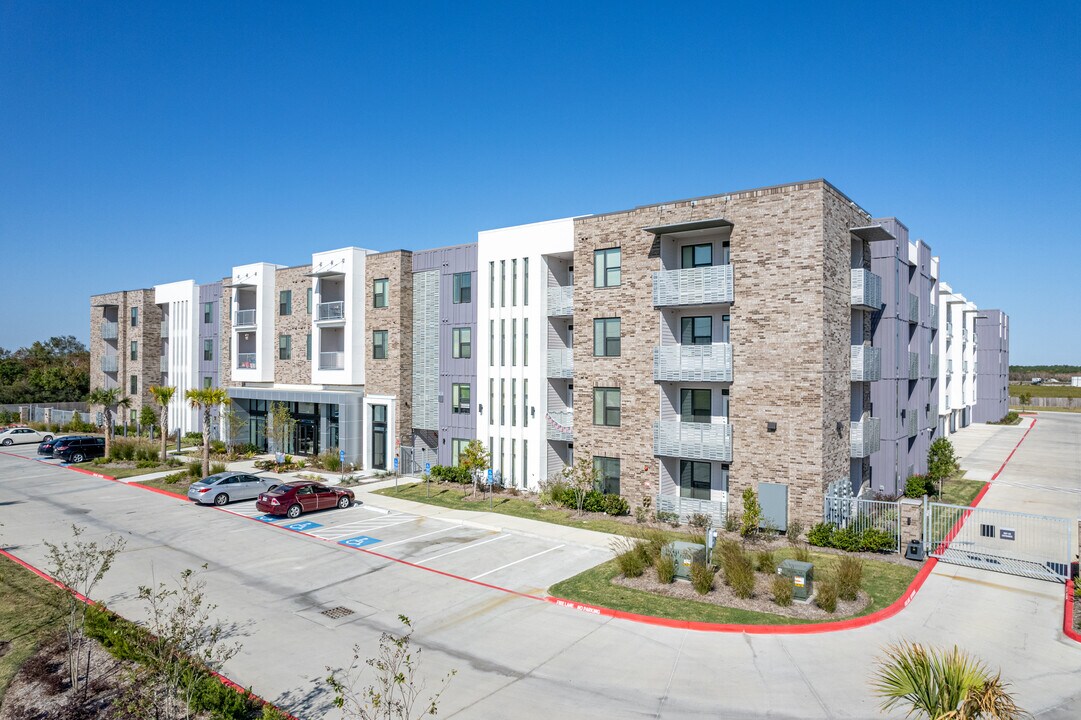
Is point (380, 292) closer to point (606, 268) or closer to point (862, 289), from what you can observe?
point (606, 268)

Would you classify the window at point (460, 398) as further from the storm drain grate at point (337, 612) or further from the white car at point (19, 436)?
the white car at point (19, 436)

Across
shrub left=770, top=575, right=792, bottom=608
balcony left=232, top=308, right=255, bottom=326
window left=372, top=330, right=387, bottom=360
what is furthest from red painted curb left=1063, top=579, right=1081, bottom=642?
balcony left=232, top=308, right=255, bottom=326

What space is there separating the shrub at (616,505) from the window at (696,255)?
1026cm

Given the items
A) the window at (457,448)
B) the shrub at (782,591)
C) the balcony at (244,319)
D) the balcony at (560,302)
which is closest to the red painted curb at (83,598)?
the shrub at (782,591)

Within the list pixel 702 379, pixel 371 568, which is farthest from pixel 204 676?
pixel 702 379

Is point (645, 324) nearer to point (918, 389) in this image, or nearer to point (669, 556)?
point (669, 556)

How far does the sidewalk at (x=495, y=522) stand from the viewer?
2427 centimetres

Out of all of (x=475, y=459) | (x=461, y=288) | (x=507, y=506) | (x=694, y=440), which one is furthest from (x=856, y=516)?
(x=461, y=288)

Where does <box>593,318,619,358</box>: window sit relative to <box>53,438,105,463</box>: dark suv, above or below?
above

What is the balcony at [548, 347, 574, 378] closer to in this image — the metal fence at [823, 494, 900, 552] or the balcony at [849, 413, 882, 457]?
the balcony at [849, 413, 882, 457]

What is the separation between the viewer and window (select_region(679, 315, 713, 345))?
90.3 ft

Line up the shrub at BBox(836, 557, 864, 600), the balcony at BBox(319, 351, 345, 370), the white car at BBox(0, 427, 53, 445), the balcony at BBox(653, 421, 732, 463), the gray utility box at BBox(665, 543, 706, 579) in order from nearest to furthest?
1. the shrub at BBox(836, 557, 864, 600)
2. the gray utility box at BBox(665, 543, 706, 579)
3. the balcony at BBox(653, 421, 732, 463)
4. the balcony at BBox(319, 351, 345, 370)
5. the white car at BBox(0, 427, 53, 445)

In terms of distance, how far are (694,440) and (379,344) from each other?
21.3 meters

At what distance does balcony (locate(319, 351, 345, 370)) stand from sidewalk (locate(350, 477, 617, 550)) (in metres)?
11.2
